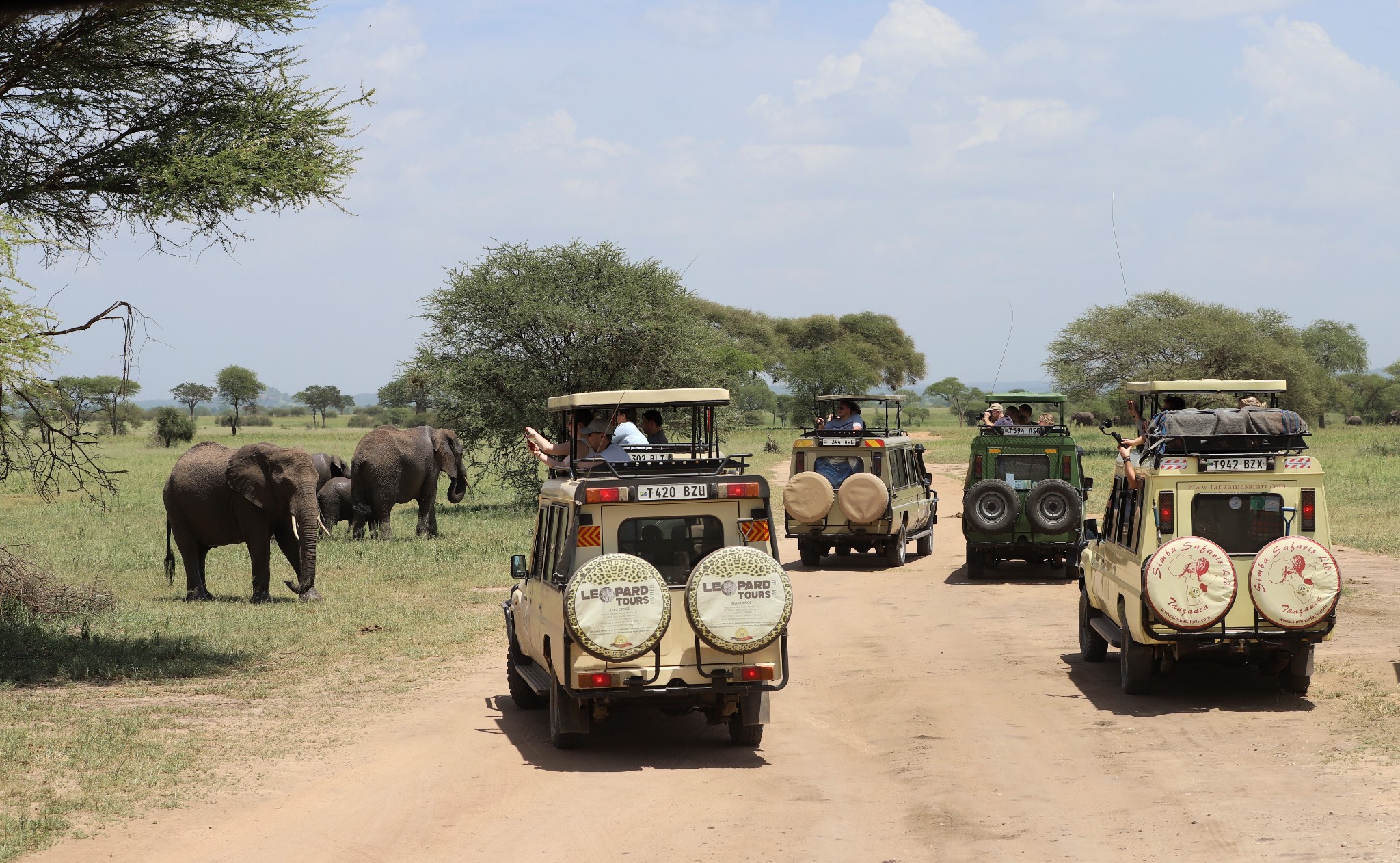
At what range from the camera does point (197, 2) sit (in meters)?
13.4

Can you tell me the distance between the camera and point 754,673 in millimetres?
8922

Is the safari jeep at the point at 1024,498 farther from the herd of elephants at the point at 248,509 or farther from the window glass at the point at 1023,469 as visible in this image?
the herd of elephants at the point at 248,509

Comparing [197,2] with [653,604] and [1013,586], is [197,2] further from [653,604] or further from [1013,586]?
A: [1013,586]

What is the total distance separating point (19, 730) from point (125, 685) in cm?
230

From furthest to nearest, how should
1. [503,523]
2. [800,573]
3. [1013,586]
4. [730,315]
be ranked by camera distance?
→ [730,315], [503,523], [800,573], [1013,586]

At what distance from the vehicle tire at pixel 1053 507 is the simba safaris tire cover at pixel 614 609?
10.8m

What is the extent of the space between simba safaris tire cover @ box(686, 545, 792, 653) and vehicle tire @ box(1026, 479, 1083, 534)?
10390mm

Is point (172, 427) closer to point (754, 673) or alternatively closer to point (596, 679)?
point (596, 679)

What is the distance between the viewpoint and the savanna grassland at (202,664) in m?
8.74

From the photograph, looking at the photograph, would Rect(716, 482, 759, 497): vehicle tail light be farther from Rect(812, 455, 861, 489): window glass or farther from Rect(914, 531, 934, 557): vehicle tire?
Rect(914, 531, 934, 557): vehicle tire

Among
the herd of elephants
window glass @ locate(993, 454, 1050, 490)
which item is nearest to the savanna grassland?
the herd of elephants

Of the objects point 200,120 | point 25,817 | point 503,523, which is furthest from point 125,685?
point 503,523

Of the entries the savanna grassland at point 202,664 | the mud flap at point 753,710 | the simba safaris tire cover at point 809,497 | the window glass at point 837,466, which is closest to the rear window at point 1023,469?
the window glass at point 837,466

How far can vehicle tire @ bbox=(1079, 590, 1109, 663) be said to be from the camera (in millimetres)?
12773
